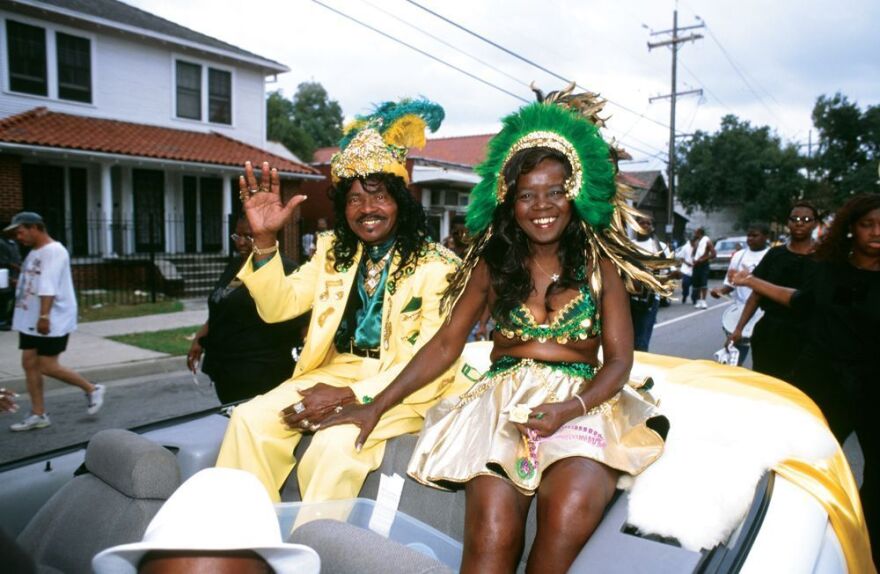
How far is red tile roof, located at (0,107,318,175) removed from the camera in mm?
14141

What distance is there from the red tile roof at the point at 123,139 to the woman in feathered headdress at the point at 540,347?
14.1 meters

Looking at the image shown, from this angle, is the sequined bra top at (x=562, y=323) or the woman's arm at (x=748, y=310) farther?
the woman's arm at (x=748, y=310)

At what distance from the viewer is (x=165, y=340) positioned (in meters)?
9.52

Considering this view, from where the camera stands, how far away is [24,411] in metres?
6.19

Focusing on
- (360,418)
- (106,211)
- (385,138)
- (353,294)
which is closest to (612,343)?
(360,418)

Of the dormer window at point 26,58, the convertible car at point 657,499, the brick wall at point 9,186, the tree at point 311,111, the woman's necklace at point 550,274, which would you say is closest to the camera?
the convertible car at point 657,499

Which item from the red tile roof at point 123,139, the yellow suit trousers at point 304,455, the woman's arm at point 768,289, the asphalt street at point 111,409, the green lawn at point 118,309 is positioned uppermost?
the red tile roof at point 123,139

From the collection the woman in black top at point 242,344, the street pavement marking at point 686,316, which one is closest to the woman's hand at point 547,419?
the woman in black top at point 242,344

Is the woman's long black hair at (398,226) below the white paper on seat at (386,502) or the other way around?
the other way around

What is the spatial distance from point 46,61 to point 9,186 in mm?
3396

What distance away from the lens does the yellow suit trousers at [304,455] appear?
2369 mm

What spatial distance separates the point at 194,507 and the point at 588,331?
1663 millimetres

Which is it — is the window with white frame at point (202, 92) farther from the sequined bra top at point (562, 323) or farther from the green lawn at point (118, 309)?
the sequined bra top at point (562, 323)

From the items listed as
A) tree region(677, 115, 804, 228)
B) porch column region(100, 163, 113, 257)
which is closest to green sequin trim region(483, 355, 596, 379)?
porch column region(100, 163, 113, 257)
